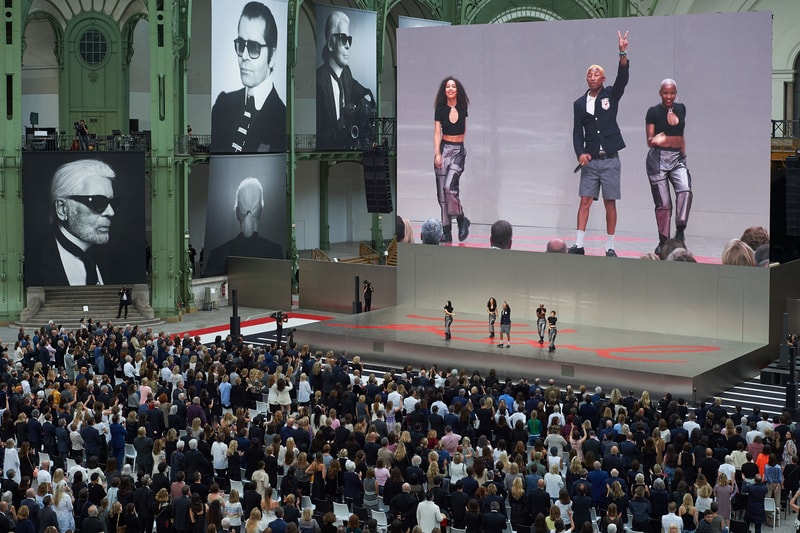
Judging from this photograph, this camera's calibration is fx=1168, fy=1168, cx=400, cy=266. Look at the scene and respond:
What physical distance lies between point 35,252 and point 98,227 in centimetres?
234

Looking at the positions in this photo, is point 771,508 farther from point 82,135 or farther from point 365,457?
point 82,135

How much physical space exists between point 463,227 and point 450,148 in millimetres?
2713

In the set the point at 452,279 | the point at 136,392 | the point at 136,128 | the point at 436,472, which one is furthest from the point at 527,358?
the point at 136,128

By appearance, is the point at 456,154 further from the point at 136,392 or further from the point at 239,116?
the point at 136,392

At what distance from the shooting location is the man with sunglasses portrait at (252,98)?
4575cm

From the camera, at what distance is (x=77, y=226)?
137 feet

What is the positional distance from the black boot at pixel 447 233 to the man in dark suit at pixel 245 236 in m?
10.4

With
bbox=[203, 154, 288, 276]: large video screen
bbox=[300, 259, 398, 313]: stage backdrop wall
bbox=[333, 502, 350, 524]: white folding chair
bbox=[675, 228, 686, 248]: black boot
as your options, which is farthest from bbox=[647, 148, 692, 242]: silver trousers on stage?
bbox=[333, 502, 350, 524]: white folding chair

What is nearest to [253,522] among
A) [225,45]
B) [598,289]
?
[598,289]

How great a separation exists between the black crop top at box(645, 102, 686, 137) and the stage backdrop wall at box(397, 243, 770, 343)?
398 centimetres

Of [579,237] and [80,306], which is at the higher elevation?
[579,237]

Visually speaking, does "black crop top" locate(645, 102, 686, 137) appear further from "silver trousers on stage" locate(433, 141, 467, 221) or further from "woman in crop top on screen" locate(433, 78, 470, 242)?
"silver trousers on stage" locate(433, 141, 467, 221)

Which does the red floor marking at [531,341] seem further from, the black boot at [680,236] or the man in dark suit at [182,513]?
the man in dark suit at [182,513]

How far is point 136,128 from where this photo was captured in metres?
47.2
